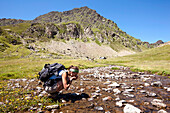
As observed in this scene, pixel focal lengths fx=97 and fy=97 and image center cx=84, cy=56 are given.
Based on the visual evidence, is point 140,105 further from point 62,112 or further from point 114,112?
point 62,112

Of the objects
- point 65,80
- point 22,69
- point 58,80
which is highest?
point 65,80

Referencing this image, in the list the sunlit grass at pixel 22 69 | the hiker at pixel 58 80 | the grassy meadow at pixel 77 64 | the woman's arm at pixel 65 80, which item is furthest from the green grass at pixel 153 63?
the woman's arm at pixel 65 80

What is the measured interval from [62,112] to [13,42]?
180 metres

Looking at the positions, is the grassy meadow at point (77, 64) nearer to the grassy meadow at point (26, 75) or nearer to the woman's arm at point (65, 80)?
the grassy meadow at point (26, 75)

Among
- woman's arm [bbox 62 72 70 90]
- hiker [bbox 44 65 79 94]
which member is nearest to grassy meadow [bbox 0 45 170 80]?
hiker [bbox 44 65 79 94]

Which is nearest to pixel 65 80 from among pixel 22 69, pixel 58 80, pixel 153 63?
pixel 58 80

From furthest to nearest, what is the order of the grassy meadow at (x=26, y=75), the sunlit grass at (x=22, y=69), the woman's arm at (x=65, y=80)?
the sunlit grass at (x=22, y=69) → the grassy meadow at (x=26, y=75) → the woman's arm at (x=65, y=80)

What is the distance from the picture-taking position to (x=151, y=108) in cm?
575

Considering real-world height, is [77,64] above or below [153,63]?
below

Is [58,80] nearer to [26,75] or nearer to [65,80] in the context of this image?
[65,80]

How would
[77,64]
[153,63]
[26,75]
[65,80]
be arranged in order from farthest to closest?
1. [77,64]
2. [153,63]
3. [26,75]
4. [65,80]

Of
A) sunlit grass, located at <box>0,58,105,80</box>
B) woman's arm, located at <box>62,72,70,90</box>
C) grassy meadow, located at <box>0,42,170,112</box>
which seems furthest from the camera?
sunlit grass, located at <box>0,58,105,80</box>

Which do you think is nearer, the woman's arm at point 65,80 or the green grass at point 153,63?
the woman's arm at point 65,80

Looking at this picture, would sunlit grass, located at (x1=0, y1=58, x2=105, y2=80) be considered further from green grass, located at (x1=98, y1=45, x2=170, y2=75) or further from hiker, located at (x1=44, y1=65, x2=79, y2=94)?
green grass, located at (x1=98, y1=45, x2=170, y2=75)
